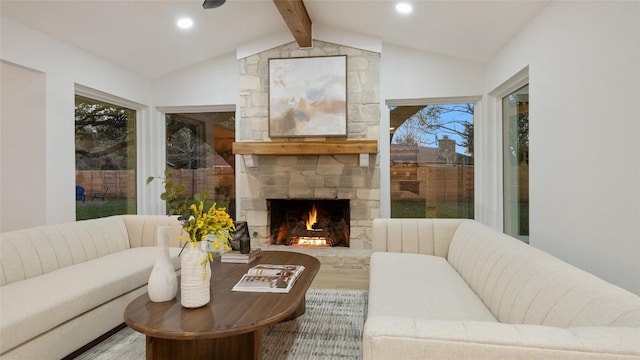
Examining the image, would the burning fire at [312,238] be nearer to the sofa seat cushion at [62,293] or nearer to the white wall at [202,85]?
the white wall at [202,85]

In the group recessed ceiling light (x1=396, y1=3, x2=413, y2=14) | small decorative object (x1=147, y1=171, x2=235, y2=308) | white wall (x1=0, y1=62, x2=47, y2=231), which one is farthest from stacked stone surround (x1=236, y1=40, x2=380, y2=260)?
small decorative object (x1=147, y1=171, x2=235, y2=308)

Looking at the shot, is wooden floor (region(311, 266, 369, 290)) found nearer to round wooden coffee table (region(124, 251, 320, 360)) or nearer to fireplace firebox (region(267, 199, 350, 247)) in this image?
fireplace firebox (region(267, 199, 350, 247))

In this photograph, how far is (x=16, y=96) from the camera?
327cm

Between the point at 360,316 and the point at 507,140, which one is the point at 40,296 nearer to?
the point at 360,316

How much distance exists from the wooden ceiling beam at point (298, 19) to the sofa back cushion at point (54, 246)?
8.30 feet

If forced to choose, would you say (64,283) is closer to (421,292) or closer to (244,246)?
(244,246)

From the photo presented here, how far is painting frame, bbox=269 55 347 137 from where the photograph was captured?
4191 millimetres

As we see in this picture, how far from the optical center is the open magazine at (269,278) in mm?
2023

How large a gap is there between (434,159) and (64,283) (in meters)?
3.87

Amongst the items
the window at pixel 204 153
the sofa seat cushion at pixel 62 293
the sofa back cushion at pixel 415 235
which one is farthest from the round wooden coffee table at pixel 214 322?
the window at pixel 204 153

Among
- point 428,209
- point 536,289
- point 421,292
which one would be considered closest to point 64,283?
point 421,292

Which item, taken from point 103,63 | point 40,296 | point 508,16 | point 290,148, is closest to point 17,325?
point 40,296

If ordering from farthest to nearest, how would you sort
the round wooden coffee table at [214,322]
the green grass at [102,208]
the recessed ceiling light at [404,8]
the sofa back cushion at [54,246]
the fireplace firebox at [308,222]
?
the fireplace firebox at [308,222]
the green grass at [102,208]
the recessed ceiling light at [404,8]
the sofa back cushion at [54,246]
the round wooden coffee table at [214,322]

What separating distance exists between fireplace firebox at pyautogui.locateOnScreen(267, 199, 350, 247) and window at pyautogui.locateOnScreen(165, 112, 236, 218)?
671mm
